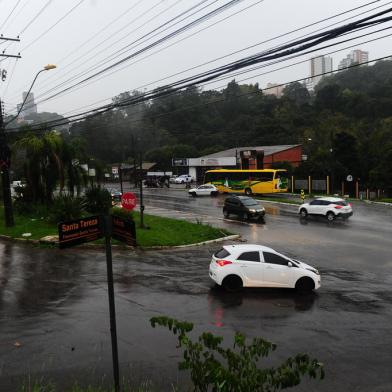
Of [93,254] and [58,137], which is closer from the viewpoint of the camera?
[93,254]

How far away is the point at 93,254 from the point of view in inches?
817

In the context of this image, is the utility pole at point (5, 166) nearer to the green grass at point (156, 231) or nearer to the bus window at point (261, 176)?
the green grass at point (156, 231)

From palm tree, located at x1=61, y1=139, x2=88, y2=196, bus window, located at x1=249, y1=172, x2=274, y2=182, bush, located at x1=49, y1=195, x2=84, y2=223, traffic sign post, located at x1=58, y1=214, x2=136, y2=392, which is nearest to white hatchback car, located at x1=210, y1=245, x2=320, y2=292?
traffic sign post, located at x1=58, y1=214, x2=136, y2=392

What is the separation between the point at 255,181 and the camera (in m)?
53.7

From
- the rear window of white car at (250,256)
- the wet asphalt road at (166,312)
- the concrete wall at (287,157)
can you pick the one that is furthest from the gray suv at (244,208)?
the concrete wall at (287,157)

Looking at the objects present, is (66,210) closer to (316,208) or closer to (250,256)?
(250,256)

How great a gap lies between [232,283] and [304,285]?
2.29 meters

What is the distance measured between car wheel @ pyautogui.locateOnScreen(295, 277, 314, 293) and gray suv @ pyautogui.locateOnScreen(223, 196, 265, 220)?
60.5 ft

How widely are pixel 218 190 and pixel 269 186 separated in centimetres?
729

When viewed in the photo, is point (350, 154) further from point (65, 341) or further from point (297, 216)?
point (65, 341)

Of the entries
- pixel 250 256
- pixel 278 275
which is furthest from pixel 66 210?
pixel 278 275

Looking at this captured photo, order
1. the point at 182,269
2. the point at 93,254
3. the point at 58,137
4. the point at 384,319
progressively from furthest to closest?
1. the point at 58,137
2. the point at 93,254
3. the point at 182,269
4. the point at 384,319

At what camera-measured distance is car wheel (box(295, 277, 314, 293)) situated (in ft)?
49.7

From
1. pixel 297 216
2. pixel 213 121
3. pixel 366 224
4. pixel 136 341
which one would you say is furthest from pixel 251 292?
pixel 213 121
